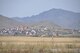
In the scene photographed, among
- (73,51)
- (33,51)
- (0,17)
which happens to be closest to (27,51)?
(33,51)

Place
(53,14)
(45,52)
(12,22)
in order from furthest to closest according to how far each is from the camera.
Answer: (53,14), (12,22), (45,52)

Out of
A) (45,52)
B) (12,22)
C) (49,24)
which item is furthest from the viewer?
(12,22)

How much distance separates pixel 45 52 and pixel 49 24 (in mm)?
54469

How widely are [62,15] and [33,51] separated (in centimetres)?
7672

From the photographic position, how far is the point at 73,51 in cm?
1247

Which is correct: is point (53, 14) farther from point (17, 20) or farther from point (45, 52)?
point (45, 52)

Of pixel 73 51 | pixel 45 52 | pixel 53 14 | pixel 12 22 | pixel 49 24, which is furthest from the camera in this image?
pixel 53 14

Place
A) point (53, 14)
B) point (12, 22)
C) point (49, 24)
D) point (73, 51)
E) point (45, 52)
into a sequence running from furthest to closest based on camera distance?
point (53, 14)
point (12, 22)
point (49, 24)
point (73, 51)
point (45, 52)

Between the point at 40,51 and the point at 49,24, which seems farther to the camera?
the point at 49,24

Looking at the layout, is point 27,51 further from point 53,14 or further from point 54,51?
point 53,14

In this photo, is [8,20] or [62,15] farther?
[62,15]

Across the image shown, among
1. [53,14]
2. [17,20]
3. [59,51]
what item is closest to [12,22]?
[17,20]

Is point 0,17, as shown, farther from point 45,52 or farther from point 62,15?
point 45,52

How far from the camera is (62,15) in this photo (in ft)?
288
